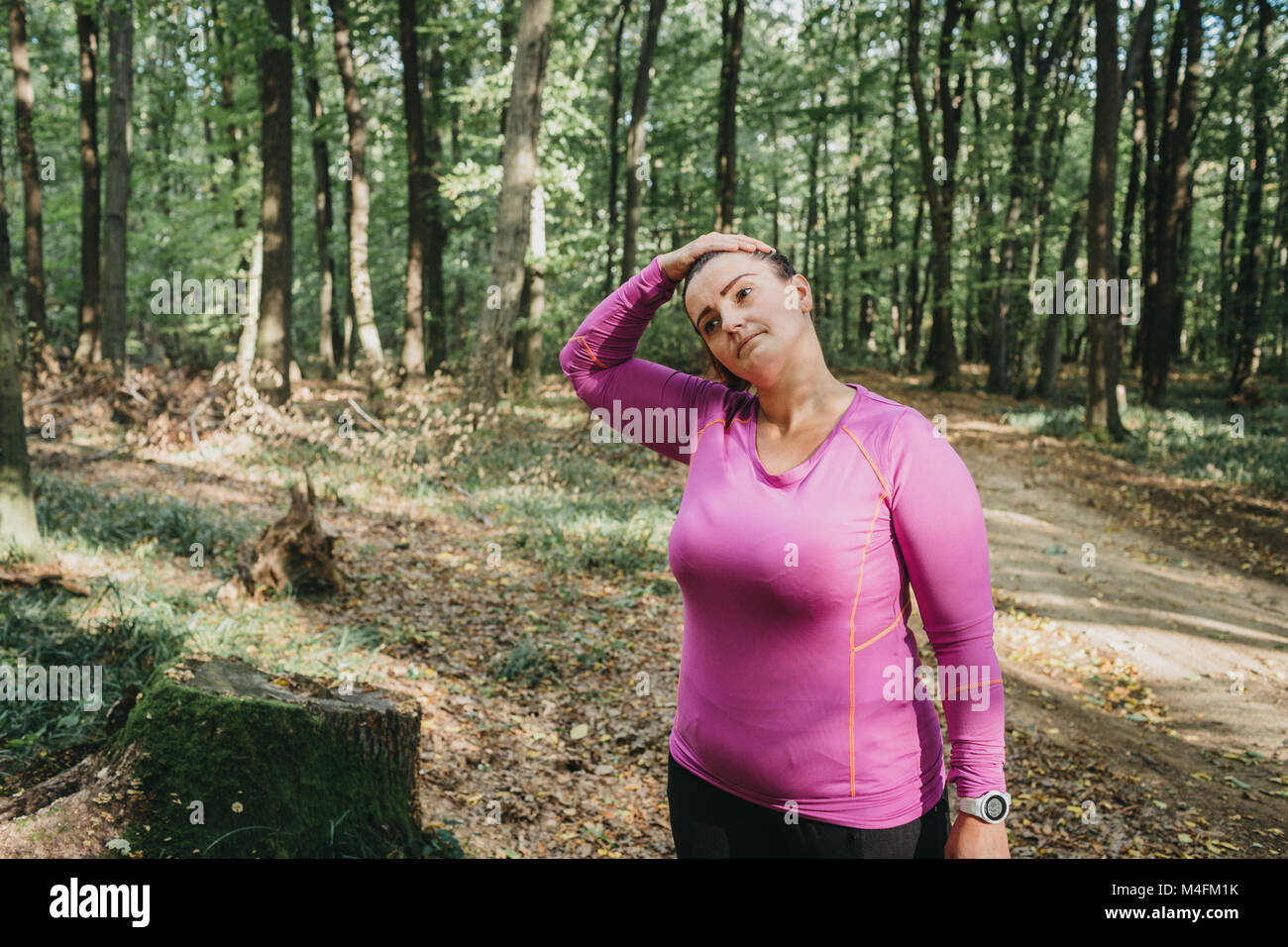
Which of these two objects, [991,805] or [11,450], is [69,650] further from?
[991,805]

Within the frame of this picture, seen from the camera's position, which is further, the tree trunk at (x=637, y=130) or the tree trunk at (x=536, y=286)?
the tree trunk at (x=536, y=286)

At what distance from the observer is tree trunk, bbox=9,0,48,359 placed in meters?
14.1

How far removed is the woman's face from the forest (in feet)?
7.68

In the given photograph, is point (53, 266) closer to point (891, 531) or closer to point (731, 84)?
point (731, 84)

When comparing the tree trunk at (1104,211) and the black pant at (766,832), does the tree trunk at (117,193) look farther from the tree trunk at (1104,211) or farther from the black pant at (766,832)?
the tree trunk at (1104,211)

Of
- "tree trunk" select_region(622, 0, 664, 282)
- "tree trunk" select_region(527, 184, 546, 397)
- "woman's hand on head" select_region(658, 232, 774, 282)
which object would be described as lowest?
"woman's hand on head" select_region(658, 232, 774, 282)

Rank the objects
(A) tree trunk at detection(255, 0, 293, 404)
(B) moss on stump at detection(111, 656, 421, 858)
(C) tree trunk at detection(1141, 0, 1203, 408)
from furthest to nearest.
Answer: (C) tree trunk at detection(1141, 0, 1203, 408) → (A) tree trunk at detection(255, 0, 293, 404) → (B) moss on stump at detection(111, 656, 421, 858)

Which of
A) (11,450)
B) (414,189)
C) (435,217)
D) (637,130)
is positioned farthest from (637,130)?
(11,450)

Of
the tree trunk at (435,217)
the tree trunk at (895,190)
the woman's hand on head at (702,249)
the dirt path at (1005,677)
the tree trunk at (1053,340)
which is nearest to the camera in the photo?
the woman's hand on head at (702,249)

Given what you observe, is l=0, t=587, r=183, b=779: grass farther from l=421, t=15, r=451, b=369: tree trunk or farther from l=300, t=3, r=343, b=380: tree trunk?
l=300, t=3, r=343, b=380: tree trunk

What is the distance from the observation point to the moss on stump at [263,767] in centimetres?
285

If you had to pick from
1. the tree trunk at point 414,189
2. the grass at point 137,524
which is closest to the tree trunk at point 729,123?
the tree trunk at point 414,189

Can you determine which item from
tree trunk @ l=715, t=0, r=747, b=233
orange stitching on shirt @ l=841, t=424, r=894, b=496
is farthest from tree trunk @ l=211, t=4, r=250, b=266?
orange stitching on shirt @ l=841, t=424, r=894, b=496

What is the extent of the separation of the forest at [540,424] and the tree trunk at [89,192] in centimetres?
10
